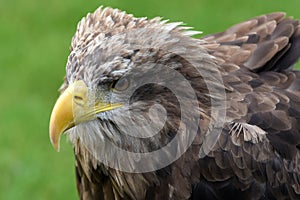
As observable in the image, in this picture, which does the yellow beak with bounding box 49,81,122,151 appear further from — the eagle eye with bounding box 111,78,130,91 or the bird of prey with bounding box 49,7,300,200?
the eagle eye with bounding box 111,78,130,91

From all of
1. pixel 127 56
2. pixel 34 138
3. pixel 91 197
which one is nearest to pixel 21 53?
pixel 34 138

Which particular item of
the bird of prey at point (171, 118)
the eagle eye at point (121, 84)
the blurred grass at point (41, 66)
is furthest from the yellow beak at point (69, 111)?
the blurred grass at point (41, 66)

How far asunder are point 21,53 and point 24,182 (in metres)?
2.50

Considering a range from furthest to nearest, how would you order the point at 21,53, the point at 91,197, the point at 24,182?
the point at 21,53
the point at 24,182
the point at 91,197

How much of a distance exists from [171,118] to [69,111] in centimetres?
67

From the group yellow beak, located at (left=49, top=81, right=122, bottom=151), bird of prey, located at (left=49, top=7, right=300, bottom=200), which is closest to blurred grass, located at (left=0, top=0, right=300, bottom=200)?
bird of prey, located at (left=49, top=7, right=300, bottom=200)

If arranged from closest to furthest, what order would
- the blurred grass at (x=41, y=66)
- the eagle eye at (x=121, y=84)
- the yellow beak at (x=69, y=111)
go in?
the yellow beak at (x=69, y=111) < the eagle eye at (x=121, y=84) < the blurred grass at (x=41, y=66)

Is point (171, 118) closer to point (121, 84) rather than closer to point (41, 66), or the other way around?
point (121, 84)

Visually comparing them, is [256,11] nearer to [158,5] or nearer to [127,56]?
[158,5]

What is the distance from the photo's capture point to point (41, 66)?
1014 centimetres

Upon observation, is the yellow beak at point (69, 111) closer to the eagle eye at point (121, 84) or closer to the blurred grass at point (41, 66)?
the eagle eye at point (121, 84)

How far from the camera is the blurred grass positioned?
8453 millimetres

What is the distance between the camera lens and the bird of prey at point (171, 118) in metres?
5.10

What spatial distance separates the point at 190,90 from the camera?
5.29 meters
